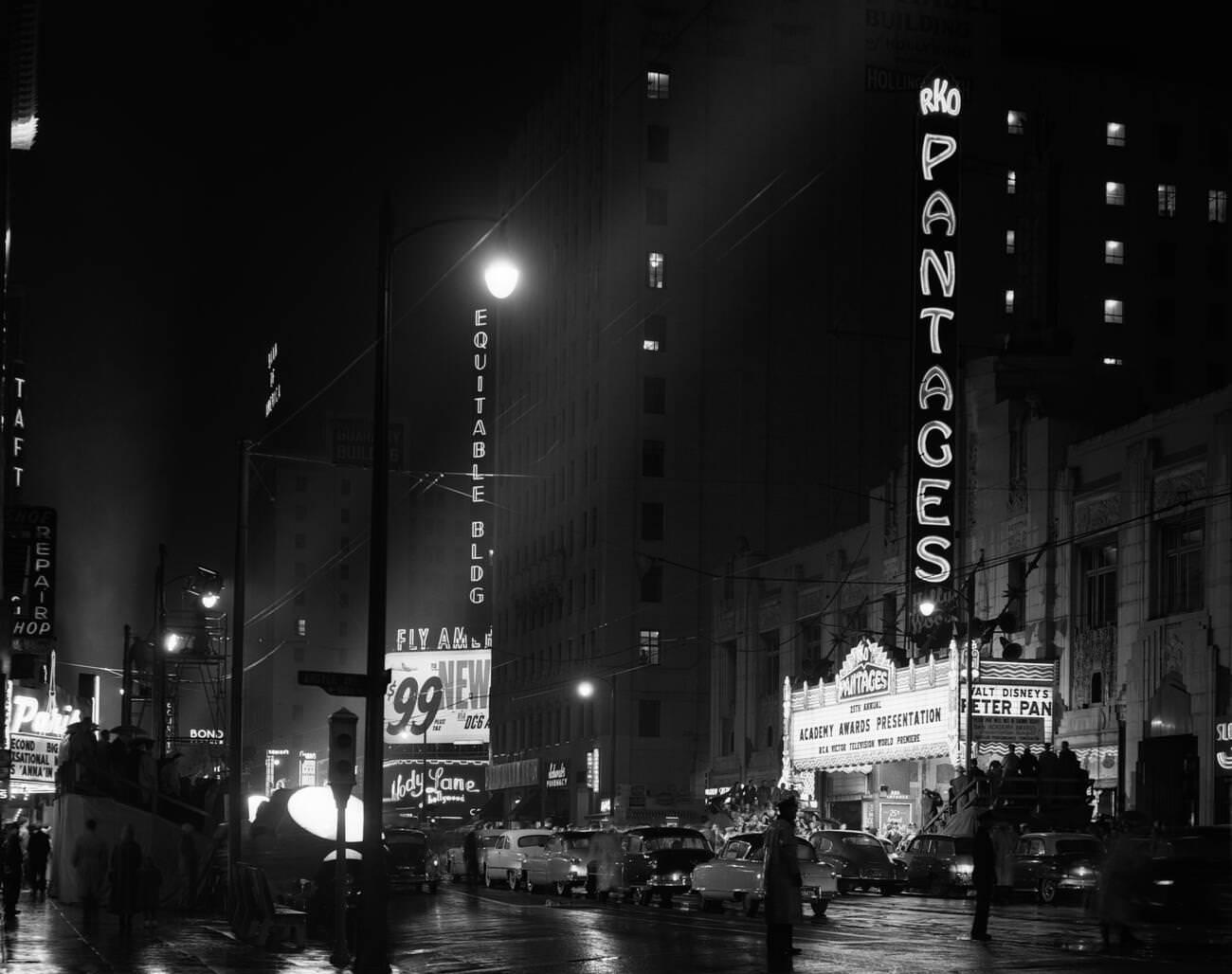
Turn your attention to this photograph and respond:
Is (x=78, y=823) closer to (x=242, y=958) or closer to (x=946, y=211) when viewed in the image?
(x=242, y=958)

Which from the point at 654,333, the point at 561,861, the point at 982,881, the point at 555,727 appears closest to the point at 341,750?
the point at 982,881

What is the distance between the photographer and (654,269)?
89.4 m

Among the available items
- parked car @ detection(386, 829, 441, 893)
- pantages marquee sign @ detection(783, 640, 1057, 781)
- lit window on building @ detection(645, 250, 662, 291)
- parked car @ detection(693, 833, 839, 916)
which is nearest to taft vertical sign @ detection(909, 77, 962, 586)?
pantages marquee sign @ detection(783, 640, 1057, 781)

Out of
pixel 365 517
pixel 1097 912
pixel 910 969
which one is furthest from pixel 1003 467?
pixel 365 517

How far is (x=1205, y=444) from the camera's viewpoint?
4603cm

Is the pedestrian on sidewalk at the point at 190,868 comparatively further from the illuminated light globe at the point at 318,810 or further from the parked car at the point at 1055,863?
the parked car at the point at 1055,863

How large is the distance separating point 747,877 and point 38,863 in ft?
62.0

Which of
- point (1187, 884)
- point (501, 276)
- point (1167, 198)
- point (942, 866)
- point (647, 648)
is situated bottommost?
point (942, 866)

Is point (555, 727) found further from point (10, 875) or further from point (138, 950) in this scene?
point (138, 950)

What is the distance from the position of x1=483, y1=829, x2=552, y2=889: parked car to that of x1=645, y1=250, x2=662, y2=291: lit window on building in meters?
42.5

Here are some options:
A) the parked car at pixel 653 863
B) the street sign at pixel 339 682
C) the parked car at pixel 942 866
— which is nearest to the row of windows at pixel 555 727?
the parked car at pixel 942 866

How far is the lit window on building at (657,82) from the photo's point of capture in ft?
292

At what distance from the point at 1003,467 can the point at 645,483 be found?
3478cm

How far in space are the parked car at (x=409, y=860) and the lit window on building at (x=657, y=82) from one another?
49.3 metres
